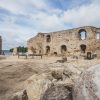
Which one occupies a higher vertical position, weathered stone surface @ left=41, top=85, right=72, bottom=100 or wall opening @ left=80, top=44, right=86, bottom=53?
wall opening @ left=80, top=44, right=86, bottom=53

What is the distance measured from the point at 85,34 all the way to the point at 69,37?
219 cm

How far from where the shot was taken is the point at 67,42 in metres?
27.3

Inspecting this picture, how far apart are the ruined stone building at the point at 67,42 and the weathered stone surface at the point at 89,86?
69.5 feet

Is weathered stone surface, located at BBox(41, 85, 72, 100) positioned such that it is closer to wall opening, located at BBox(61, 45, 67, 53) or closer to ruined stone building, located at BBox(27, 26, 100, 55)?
ruined stone building, located at BBox(27, 26, 100, 55)

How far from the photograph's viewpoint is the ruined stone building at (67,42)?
2512 centimetres

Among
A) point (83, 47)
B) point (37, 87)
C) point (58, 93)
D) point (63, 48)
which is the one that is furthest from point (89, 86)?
point (63, 48)

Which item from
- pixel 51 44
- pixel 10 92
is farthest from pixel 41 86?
pixel 51 44

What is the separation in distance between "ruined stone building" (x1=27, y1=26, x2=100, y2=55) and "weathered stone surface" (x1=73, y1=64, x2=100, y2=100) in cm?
2119

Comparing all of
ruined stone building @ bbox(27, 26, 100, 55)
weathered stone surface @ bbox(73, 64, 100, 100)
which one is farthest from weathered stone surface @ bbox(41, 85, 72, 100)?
ruined stone building @ bbox(27, 26, 100, 55)

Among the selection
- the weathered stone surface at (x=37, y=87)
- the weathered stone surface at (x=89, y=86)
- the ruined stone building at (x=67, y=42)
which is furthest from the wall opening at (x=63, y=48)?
the weathered stone surface at (x=89, y=86)

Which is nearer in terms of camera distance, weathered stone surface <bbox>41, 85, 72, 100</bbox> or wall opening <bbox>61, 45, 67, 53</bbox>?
weathered stone surface <bbox>41, 85, 72, 100</bbox>

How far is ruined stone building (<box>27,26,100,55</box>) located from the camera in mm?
25125

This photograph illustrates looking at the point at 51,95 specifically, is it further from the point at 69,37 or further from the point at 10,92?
the point at 69,37

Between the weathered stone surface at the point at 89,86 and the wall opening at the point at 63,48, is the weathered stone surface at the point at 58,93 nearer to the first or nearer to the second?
the weathered stone surface at the point at 89,86
